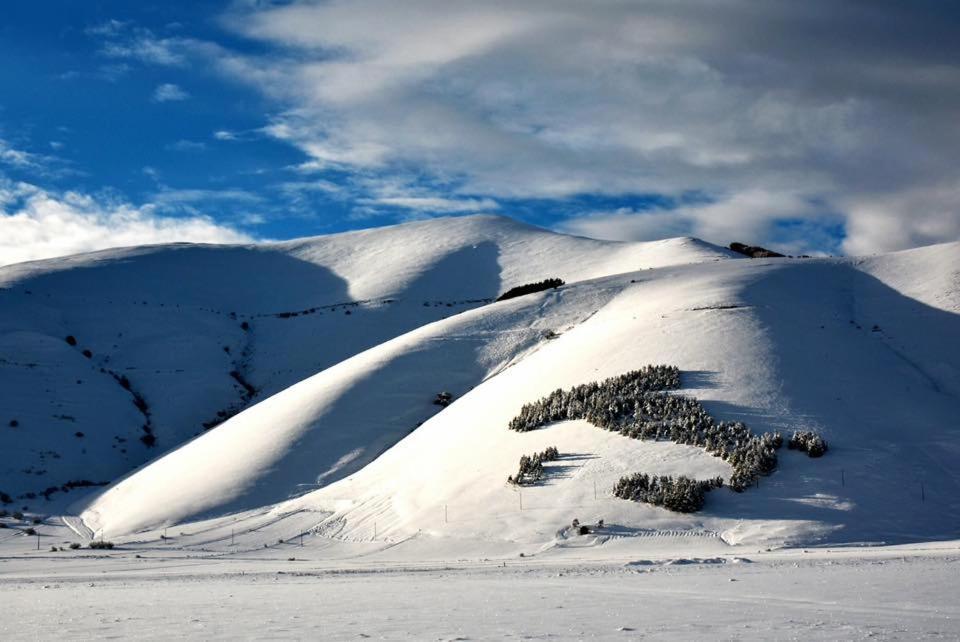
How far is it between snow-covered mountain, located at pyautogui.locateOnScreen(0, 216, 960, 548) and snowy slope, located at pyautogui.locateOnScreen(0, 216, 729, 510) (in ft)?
0.76

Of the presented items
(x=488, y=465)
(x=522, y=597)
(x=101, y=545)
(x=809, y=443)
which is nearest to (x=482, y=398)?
(x=488, y=465)

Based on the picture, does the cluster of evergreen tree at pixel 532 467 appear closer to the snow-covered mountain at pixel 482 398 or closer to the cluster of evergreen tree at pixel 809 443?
the snow-covered mountain at pixel 482 398

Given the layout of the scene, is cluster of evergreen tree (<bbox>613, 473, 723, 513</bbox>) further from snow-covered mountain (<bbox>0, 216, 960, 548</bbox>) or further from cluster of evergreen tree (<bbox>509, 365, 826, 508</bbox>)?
snow-covered mountain (<bbox>0, 216, 960, 548</bbox>)

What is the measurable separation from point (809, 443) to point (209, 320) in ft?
169

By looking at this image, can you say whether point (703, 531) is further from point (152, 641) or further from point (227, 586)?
point (152, 641)

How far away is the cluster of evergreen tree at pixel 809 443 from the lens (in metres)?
30.8

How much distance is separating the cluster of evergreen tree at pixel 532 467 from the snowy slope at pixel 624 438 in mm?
451

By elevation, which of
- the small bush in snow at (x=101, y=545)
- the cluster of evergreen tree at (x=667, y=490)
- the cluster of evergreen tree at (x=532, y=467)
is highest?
the cluster of evergreen tree at (x=532, y=467)

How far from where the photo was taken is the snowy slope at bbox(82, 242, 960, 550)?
29.1m

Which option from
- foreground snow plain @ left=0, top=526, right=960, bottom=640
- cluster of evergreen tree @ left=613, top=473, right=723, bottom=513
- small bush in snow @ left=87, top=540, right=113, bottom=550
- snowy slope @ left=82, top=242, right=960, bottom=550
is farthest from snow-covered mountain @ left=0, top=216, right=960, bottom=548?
foreground snow plain @ left=0, top=526, right=960, bottom=640

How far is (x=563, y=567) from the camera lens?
22.6 meters

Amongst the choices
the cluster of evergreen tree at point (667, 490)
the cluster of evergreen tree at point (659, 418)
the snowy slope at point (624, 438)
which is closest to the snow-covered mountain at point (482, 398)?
the snowy slope at point (624, 438)

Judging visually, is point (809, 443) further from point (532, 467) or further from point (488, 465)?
point (488, 465)

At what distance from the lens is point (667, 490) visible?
29141 mm
